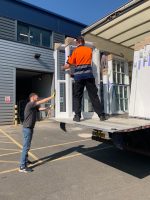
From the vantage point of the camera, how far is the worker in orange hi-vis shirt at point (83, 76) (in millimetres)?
6965

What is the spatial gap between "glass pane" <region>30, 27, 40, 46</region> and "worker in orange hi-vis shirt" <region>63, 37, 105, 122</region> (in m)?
13.8

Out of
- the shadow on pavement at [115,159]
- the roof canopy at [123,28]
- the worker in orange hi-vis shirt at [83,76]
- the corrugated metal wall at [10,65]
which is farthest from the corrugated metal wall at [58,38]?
the worker in orange hi-vis shirt at [83,76]

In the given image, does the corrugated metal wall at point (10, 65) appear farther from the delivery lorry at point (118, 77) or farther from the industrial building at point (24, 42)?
the delivery lorry at point (118, 77)

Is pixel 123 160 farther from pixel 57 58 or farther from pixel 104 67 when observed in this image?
pixel 57 58

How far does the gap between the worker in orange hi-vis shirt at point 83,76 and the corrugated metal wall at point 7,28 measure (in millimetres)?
12554

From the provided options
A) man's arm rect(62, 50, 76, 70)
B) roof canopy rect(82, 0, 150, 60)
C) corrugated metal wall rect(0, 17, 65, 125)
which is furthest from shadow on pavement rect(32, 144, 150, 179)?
corrugated metal wall rect(0, 17, 65, 125)

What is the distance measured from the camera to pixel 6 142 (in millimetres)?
10992

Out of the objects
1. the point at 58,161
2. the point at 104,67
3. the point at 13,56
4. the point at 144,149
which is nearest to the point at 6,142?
the point at 58,161

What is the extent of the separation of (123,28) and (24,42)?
12.7m

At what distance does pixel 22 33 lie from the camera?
19.8 meters

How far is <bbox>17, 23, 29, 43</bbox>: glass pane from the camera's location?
19.6m

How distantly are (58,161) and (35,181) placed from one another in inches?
66.9

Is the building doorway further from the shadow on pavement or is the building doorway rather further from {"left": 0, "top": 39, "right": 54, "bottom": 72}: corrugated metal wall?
the shadow on pavement

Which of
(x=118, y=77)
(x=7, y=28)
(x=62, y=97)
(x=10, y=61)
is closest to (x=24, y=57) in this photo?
(x=10, y=61)
